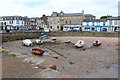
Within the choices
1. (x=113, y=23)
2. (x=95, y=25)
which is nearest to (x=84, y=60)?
(x=113, y=23)

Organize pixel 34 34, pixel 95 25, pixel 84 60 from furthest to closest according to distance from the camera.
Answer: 1. pixel 95 25
2. pixel 34 34
3. pixel 84 60

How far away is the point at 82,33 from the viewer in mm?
35688

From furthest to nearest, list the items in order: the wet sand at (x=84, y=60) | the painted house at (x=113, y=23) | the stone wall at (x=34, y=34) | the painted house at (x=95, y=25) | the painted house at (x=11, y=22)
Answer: the painted house at (x=11, y=22) < the painted house at (x=95, y=25) < the painted house at (x=113, y=23) < the stone wall at (x=34, y=34) < the wet sand at (x=84, y=60)

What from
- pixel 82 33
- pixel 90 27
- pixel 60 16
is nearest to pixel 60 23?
pixel 60 16

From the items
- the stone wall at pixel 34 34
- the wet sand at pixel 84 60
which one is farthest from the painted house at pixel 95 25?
the wet sand at pixel 84 60

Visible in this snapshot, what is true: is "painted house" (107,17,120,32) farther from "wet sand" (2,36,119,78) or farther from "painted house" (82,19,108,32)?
Answer: "wet sand" (2,36,119,78)

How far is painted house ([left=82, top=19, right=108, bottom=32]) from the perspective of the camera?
42.6m

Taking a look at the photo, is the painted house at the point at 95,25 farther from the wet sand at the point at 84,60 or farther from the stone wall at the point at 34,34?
the wet sand at the point at 84,60

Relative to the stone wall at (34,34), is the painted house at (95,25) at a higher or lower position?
higher

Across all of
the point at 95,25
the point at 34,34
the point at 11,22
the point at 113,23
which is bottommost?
the point at 34,34

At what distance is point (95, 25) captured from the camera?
44062mm

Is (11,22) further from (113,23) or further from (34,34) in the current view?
(113,23)

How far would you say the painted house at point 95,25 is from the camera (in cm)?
4256

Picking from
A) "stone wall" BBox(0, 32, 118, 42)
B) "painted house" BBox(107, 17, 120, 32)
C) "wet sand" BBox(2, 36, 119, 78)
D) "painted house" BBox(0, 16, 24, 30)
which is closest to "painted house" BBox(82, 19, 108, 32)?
"painted house" BBox(107, 17, 120, 32)
